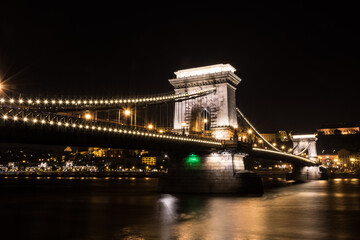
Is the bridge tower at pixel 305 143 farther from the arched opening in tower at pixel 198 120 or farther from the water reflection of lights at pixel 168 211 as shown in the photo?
the water reflection of lights at pixel 168 211

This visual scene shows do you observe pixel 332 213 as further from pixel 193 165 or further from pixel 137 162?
pixel 137 162

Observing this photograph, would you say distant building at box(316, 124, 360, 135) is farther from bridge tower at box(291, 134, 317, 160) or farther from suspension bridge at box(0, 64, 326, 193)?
suspension bridge at box(0, 64, 326, 193)

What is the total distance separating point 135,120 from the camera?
32.9m

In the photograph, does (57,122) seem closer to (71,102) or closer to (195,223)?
(71,102)

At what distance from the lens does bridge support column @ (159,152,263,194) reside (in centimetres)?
3853

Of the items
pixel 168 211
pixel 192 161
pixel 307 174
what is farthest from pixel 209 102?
pixel 307 174

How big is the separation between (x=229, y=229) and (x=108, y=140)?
39.6ft

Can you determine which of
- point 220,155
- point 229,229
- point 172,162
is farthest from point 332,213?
point 172,162

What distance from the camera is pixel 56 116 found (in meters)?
23.1

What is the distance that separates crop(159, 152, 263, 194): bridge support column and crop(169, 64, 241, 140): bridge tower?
488 cm

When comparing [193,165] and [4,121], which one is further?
[193,165]

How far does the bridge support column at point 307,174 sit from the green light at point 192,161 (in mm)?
59891

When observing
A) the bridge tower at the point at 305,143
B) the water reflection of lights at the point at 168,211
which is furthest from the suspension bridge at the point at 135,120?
the bridge tower at the point at 305,143

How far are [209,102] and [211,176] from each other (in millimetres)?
10325
